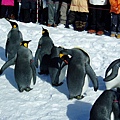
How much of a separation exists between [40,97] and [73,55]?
2.60 feet

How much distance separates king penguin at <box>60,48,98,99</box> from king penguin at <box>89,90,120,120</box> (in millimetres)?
933

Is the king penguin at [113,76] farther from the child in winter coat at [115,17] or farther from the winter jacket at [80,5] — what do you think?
the winter jacket at [80,5]

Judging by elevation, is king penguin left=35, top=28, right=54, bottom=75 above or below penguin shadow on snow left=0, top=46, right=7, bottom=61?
above

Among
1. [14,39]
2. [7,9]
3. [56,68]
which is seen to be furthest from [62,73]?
[7,9]

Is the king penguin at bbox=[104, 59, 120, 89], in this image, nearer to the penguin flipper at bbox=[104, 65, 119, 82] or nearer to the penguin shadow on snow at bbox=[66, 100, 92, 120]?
the penguin flipper at bbox=[104, 65, 119, 82]

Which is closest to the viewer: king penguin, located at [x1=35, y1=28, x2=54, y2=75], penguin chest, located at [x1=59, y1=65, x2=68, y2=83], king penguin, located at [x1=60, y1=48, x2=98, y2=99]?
king penguin, located at [x1=60, y1=48, x2=98, y2=99]

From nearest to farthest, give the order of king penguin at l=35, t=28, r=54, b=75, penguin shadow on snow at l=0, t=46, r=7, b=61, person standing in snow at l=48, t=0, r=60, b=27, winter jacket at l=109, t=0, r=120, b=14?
king penguin at l=35, t=28, r=54, b=75 < penguin shadow on snow at l=0, t=46, r=7, b=61 < winter jacket at l=109, t=0, r=120, b=14 < person standing in snow at l=48, t=0, r=60, b=27

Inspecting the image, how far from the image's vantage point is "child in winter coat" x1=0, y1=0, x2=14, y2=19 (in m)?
9.38

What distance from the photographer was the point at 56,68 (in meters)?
5.91

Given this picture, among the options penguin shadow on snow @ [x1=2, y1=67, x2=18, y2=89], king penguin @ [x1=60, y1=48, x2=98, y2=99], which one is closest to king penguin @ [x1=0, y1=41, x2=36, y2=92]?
penguin shadow on snow @ [x1=2, y1=67, x2=18, y2=89]

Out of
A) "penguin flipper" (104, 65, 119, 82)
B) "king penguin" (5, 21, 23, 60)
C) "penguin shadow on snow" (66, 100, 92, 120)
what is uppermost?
"king penguin" (5, 21, 23, 60)

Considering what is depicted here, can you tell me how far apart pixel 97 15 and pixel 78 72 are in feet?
11.5

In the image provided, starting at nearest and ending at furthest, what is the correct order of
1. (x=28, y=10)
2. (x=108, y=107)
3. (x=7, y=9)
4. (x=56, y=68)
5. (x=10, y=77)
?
(x=108, y=107) → (x=56, y=68) → (x=10, y=77) → (x=28, y=10) → (x=7, y=9)

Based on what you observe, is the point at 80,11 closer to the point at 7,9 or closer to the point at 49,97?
the point at 7,9
